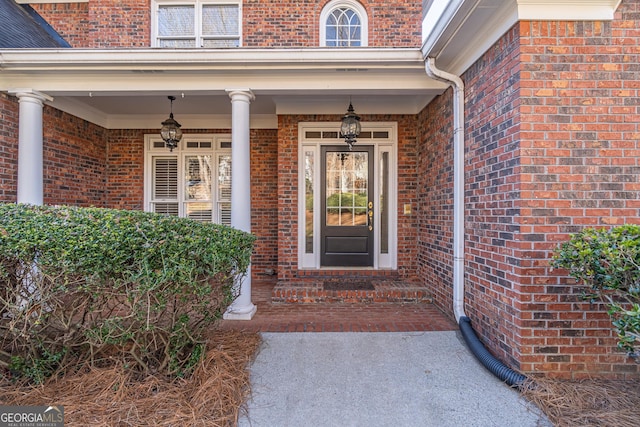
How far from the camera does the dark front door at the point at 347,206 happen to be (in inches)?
204

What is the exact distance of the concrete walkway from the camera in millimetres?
2172

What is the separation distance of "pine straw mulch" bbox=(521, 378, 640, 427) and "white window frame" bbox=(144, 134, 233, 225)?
5.23 metres

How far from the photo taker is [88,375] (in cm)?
242

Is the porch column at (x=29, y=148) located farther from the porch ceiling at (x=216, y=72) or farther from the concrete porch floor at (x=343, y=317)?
the concrete porch floor at (x=343, y=317)

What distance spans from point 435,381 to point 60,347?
3.01 meters

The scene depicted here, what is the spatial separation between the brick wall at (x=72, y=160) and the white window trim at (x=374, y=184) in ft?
12.2

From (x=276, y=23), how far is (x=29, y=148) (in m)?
4.17

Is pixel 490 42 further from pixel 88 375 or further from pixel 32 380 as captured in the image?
pixel 32 380

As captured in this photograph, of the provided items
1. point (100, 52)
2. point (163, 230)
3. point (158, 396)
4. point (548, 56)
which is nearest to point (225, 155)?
point (100, 52)

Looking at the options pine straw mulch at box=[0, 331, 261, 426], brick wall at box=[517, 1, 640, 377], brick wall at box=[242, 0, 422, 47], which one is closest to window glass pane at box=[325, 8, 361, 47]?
brick wall at box=[242, 0, 422, 47]

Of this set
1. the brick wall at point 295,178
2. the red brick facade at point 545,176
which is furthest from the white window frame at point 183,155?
the red brick facade at point 545,176

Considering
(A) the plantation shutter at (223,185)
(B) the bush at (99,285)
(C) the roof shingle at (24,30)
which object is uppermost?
(C) the roof shingle at (24,30)

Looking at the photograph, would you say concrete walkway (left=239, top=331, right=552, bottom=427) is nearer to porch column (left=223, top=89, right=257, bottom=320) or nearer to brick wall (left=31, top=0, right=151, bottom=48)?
porch column (left=223, top=89, right=257, bottom=320)

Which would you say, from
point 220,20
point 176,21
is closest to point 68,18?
point 176,21
